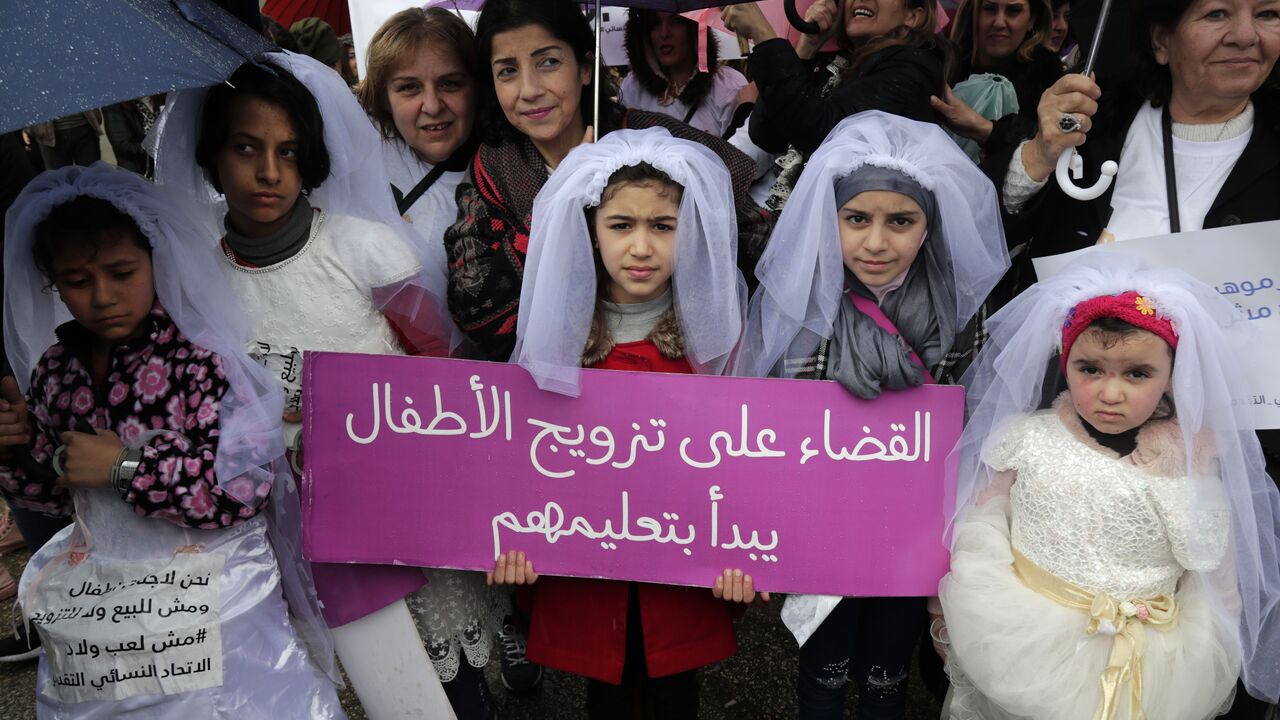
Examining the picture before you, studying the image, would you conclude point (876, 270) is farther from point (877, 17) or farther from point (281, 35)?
point (281, 35)

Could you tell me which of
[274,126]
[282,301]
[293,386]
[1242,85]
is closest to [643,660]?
[293,386]

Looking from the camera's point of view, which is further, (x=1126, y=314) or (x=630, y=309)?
(x=630, y=309)

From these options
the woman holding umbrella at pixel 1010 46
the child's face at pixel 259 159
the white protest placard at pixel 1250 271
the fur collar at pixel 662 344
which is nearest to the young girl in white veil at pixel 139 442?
the child's face at pixel 259 159

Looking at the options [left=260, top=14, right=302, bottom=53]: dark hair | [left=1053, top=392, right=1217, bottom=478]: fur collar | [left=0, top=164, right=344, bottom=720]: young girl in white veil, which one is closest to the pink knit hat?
[left=1053, top=392, right=1217, bottom=478]: fur collar

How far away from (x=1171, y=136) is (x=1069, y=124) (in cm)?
30

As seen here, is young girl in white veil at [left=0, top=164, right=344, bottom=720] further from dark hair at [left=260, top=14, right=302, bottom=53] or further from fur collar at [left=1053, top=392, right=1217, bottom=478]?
dark hair at [left=260, top=14, right=302, bottom=53]

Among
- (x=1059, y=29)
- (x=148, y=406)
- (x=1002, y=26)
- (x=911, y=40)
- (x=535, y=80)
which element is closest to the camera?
(x=148, y=406)

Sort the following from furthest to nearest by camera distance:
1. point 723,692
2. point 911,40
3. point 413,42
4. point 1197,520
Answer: point 723,692 → point 911,40 → point 413,42 → point 1197,520

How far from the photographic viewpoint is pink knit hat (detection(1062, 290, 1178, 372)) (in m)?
2.21

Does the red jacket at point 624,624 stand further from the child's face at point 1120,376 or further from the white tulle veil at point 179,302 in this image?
the child's face at point 1120,376

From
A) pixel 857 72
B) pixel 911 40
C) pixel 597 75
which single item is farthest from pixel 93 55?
pixel 911 40

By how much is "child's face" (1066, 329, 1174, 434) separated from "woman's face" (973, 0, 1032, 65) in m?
2.17

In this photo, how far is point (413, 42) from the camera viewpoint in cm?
325

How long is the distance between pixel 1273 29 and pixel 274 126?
259cm
